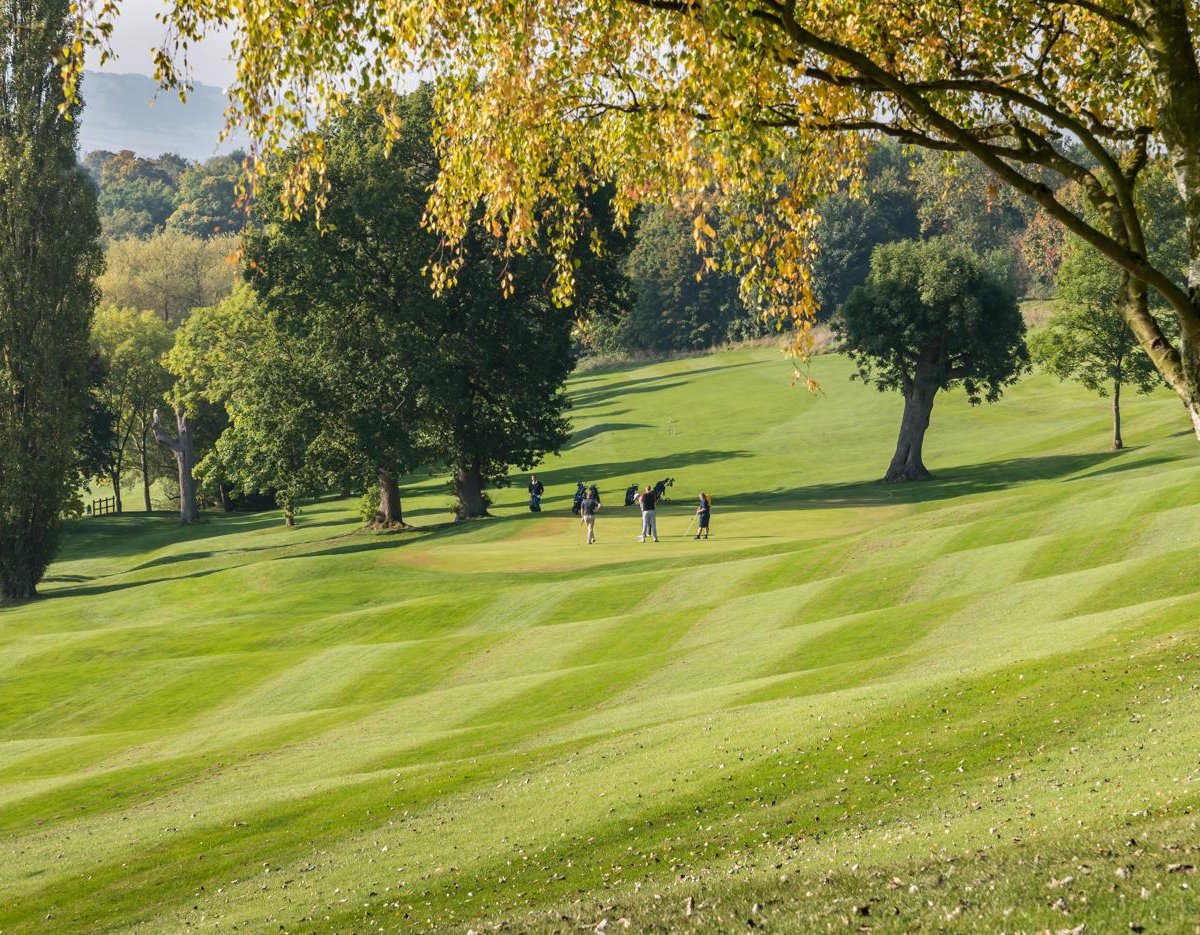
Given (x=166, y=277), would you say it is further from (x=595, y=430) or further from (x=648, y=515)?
(x=648, y=515)

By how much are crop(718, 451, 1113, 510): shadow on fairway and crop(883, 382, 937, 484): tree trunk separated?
3.29 feet

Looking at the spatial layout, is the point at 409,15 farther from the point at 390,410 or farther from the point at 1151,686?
the point at 390,410

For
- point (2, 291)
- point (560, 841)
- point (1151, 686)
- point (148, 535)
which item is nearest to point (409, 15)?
point (560, 841)

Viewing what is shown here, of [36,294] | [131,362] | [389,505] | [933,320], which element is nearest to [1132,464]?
[933,320]

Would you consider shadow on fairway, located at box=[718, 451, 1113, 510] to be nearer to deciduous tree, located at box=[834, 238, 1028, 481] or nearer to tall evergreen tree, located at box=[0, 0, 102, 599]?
deciduous tree, located at box=[834, 238, 1028, 481]

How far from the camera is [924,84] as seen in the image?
12305 millimetres

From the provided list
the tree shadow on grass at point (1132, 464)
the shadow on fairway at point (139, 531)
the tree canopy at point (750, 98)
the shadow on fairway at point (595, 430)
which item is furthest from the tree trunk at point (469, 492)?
the tree canopy at point (750, 98)

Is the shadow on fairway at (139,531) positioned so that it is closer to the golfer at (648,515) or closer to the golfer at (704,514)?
the golfer at (648,515)

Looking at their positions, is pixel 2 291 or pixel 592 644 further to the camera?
pixel 2 291

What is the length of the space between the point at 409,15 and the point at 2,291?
5416 cm

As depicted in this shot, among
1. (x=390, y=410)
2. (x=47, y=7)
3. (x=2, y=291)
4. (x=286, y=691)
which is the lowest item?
(x=286, y=691)

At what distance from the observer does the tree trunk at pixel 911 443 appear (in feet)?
240

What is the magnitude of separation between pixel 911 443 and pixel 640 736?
55985mm

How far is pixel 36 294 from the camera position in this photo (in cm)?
6028
